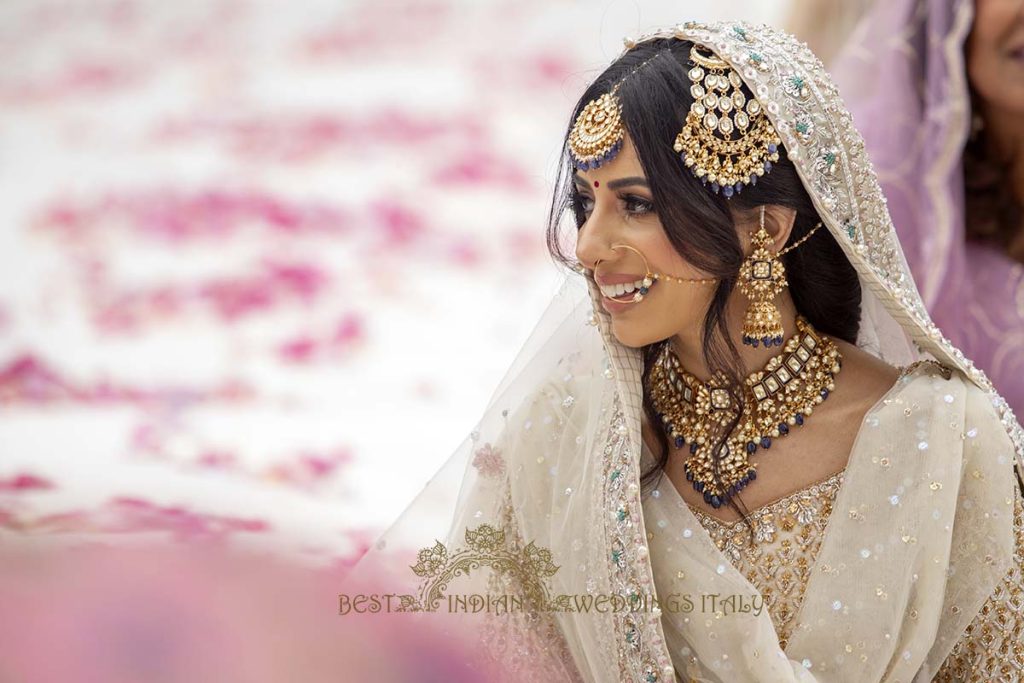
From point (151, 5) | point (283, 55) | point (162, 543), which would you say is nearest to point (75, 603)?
point (162, 543)

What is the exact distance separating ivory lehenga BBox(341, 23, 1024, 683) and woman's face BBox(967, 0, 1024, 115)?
1066mm

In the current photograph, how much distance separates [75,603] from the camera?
6.38 feet

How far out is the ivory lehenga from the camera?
1676 mm

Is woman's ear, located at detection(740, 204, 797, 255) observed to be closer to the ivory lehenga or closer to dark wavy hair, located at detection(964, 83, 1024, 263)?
the ivory lehenga

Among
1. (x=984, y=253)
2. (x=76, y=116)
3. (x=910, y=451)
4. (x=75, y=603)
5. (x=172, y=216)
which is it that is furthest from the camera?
(x=76, y=116)

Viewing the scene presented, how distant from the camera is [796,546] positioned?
68.6 inches

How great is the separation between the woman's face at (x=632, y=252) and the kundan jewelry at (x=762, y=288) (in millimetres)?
61

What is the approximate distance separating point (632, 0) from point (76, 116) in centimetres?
192

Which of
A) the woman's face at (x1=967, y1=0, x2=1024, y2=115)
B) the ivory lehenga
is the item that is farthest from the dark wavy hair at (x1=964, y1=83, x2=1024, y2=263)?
the ivory lehenga

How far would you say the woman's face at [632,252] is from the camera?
1683 millimetres

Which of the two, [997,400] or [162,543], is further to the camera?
[162,543]

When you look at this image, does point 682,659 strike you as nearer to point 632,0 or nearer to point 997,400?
point 997,400

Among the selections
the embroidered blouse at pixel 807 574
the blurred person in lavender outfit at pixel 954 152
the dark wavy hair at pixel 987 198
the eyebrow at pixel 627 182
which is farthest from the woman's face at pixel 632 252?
the dark wavy hair at pixel 987 198

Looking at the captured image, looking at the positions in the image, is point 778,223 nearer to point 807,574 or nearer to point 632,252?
point 632,252
